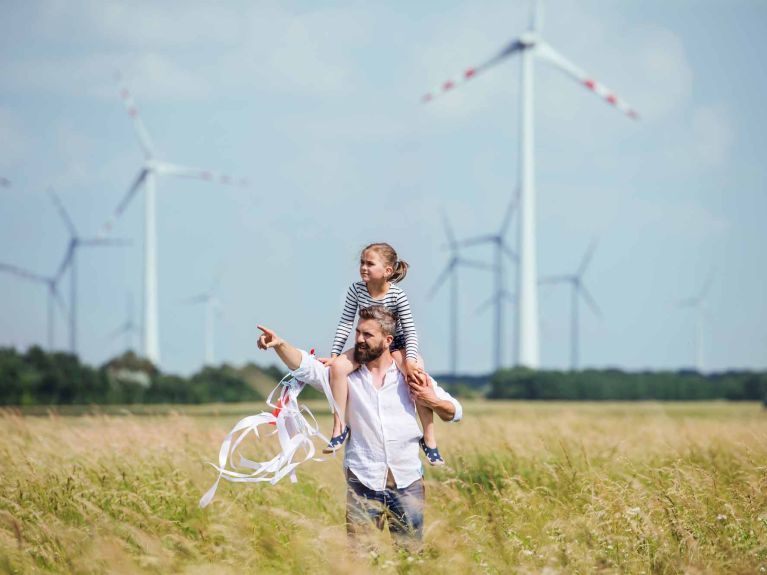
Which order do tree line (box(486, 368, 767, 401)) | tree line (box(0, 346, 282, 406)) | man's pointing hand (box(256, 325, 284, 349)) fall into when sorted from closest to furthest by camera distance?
man's pointing hand (box(256, 325, 284, 349)), tree line (box(0, 346, 282, 406)), tree line (box(486, 368, 767, 401))

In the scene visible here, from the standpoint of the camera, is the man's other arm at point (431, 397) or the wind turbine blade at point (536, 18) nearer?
the man's other arm at point (431, 397)

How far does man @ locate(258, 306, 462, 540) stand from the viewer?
8.16 m

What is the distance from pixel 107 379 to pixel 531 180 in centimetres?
2988

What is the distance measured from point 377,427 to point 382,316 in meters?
0.83

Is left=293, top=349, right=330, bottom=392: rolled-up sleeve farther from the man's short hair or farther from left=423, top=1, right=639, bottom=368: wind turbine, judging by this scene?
left=423, top=1, right=639, bottom=368: wind turbine

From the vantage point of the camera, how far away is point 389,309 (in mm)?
8312

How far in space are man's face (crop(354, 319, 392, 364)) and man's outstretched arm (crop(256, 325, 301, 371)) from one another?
45 centimetres

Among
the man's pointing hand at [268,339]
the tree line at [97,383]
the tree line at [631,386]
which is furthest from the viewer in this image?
the tree line at [631,386]

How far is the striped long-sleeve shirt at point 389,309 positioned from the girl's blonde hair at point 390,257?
0.38 ft

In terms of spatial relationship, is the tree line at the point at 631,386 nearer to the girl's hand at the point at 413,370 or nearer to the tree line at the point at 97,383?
the tree line at the point at 97,383

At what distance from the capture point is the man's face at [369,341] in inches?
319

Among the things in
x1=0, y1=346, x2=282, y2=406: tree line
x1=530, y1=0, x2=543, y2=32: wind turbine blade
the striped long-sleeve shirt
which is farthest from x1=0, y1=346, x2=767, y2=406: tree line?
the striped long-sleeve shirt

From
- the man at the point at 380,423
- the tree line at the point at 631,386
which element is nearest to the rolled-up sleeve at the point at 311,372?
the man at the point at 380,423

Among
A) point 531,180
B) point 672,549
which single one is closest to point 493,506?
point 672,549
